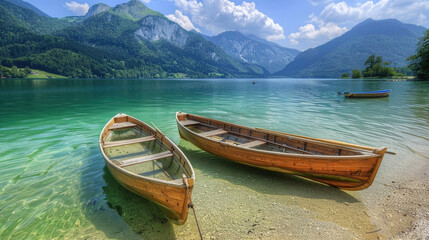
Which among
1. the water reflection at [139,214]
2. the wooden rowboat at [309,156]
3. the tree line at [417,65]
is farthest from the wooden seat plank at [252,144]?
the tree line at [417,65]

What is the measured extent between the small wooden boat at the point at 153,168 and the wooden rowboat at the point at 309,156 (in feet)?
8.55

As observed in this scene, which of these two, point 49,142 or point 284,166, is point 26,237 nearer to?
point 284,166

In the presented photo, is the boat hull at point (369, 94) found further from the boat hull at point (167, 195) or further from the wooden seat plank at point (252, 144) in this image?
the boat hull at point (167, 195)

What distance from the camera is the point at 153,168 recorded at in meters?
8.65

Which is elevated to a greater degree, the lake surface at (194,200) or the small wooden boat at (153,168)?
the small wooden boat at (153,168)

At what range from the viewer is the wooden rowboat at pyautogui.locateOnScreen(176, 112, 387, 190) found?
7004mm

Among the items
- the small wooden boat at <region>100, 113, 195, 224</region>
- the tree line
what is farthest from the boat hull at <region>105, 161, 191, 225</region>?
the tree line

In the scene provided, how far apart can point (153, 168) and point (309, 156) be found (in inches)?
249

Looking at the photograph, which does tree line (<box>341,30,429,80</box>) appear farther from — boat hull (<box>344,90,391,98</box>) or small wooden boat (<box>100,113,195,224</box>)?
small wooden boat (<box>100,113,195,224</box>)

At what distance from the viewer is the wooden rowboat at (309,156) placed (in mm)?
7004

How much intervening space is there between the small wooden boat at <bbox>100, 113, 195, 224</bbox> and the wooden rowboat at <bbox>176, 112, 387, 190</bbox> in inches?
103

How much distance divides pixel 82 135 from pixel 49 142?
2212 mm

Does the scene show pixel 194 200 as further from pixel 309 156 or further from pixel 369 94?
pixel 369 94

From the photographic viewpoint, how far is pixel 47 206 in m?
7.02
